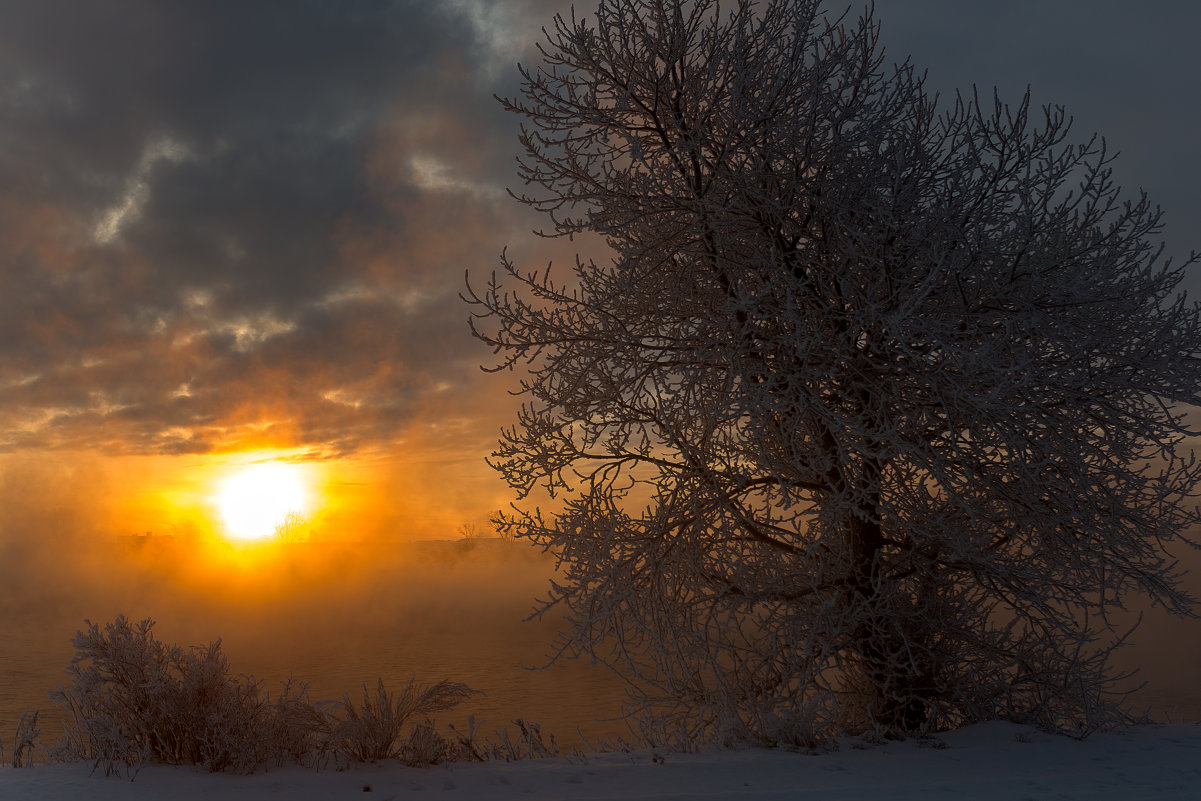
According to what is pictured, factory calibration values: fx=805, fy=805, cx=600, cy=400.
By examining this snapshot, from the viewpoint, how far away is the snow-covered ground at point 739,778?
554cm

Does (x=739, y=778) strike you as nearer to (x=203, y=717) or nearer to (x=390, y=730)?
(x=390, y=730)

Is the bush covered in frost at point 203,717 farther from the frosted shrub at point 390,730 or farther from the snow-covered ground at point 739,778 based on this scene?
the snow-covered ground at point 739,778

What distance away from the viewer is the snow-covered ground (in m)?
5.54

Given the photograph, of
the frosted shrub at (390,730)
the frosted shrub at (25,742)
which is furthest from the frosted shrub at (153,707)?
the frosted shrub at (390,730)

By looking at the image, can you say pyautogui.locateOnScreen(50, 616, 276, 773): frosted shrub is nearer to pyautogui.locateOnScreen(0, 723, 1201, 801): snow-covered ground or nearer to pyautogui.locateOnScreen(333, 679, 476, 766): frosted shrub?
pyautogui.locateOnScreen(0, 723, 1201, 801): snow-covered ground

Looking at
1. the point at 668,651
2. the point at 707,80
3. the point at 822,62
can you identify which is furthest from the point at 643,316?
the point at 668,651

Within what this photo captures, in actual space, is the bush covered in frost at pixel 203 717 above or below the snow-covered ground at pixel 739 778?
above

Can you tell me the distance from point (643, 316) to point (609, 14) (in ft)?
9.16

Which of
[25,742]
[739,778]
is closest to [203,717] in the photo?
[25,742]

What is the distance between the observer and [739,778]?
601 cm

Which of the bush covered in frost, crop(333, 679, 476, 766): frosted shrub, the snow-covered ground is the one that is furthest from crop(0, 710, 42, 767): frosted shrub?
crop(333, 679, 476, 766): frosted shrub

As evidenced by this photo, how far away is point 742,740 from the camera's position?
290 inches

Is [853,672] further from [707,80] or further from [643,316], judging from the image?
[707,80]

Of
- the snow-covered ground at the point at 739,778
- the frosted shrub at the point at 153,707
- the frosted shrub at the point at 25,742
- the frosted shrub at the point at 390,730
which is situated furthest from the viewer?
the frosted shrub at the point at 25,742
